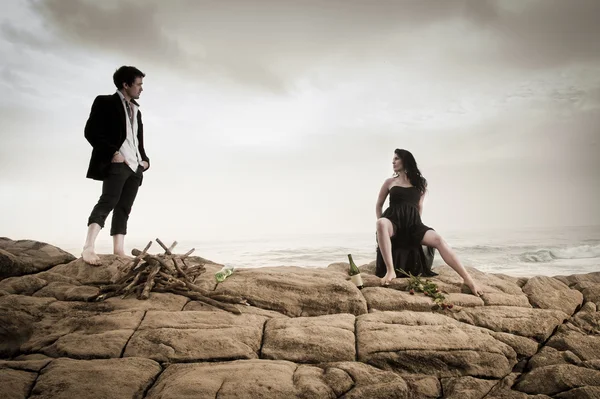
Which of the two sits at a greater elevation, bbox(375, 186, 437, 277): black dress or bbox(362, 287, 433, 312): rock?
bbox(375, 186, 437, 277): black dress

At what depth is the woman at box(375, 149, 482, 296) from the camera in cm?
575

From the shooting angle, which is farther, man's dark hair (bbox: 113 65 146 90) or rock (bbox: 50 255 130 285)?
man's dark hair (bbox: 113 65 146 90)

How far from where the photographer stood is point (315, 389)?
320 cm

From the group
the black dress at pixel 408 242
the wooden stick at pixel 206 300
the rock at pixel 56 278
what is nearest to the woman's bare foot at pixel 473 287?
the black dress at pixel 408 242

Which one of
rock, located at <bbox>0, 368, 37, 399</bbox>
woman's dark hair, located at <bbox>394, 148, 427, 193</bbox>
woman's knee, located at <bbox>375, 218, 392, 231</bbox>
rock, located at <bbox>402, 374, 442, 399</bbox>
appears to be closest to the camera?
rock, located at <bbox>0, 368, 37, 399</bbox>

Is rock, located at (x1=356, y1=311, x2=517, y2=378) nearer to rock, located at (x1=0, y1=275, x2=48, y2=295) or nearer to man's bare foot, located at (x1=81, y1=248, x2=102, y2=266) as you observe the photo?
man's bare foot, located at (x1=81, y1=248, x2=102, y2=266)

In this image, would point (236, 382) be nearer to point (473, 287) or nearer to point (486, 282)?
point (473, 287)

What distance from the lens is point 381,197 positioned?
21.8 ft

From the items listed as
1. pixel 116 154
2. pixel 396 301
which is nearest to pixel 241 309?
pixel 396 301

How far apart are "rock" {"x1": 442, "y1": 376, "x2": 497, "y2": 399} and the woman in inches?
78.0

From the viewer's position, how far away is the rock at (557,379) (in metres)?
3.54

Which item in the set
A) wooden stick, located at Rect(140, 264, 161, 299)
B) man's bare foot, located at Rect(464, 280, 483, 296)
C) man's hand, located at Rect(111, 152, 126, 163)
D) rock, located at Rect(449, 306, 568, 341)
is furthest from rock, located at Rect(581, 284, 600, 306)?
man's hand, located at Rect(111, 152, 126, 163)

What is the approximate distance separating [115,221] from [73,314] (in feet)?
5.47

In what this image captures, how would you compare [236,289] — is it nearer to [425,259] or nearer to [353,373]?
[353,373]
